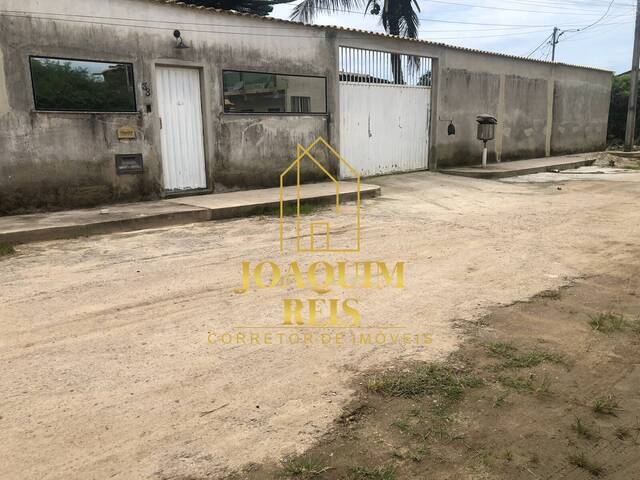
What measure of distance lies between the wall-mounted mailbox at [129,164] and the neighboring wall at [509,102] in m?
5.08

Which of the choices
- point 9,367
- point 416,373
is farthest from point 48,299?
point 416,373

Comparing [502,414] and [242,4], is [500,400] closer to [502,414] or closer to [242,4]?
[502,414]

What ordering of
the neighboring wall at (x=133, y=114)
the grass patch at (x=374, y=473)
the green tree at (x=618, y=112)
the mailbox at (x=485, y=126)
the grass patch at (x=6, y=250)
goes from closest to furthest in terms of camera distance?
the grass patch at (x=374, y=473) < the grass patch at (x=6, y=250) < the neighboring wall at (x=133, y=114) < the mailbox at (x=485, y=126) < the green tree at (x=618, y=112)

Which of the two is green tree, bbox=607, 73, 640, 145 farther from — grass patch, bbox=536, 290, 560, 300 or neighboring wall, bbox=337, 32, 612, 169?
grass patch, bbox=536, 290, 560, 300

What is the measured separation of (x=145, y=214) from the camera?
7422 mm

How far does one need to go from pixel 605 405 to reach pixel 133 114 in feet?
25.6

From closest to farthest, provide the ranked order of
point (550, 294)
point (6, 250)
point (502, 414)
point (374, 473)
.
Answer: point (374, 473), point (502, 414), point (550, 294), point (6, 250)

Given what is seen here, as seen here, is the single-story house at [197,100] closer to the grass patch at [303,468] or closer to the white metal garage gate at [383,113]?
the white metal garage gate at [383,113]

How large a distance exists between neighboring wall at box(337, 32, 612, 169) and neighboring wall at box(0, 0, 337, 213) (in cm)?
229

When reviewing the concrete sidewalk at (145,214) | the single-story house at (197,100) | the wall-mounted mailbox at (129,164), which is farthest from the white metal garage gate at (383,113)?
the wall-mounted mailbox at (129,164)

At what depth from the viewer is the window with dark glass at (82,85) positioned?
7.59 metres

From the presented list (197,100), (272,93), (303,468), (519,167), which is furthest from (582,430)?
(519,167)

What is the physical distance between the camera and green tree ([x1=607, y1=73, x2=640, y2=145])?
22.3m

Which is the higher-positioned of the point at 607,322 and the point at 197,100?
the point at 197,100
